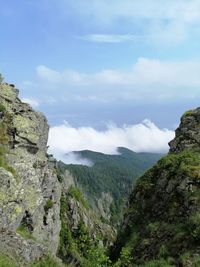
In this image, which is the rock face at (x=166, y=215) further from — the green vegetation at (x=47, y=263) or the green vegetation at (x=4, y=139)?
the green vegetation at (x=4, y=139)

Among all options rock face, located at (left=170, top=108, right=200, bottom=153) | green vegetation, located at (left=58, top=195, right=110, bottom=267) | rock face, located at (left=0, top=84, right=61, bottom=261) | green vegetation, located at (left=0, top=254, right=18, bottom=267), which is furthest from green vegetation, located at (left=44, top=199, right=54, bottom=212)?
green vegetation, located at (left=0, top=254, right=18, bottom=267)

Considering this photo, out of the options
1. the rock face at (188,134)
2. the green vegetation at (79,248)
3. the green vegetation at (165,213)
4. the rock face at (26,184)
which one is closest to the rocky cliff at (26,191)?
the rock face at (26,184)

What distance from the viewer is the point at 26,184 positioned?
34.2 meters

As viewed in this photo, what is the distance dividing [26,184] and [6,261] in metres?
12.4

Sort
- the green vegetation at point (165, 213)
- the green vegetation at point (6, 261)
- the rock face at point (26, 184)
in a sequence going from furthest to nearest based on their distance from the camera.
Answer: the rock face at point (26, 184), the green vegetation at point (165, 213), the green vegetation at point (6, 261)

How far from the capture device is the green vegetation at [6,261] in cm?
2146

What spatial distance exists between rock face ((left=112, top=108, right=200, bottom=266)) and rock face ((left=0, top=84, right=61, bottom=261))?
21.3 ft

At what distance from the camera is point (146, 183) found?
128 feet

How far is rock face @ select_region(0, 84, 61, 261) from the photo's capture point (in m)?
29.0

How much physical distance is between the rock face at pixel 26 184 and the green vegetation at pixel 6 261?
1.13m

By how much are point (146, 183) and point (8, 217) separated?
46.5 ft

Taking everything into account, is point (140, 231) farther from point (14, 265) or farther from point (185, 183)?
point (14, 265)

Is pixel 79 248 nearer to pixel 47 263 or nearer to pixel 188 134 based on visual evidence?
pixel 188 134

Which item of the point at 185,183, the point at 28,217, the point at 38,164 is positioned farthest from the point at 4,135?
the point at 185,183
